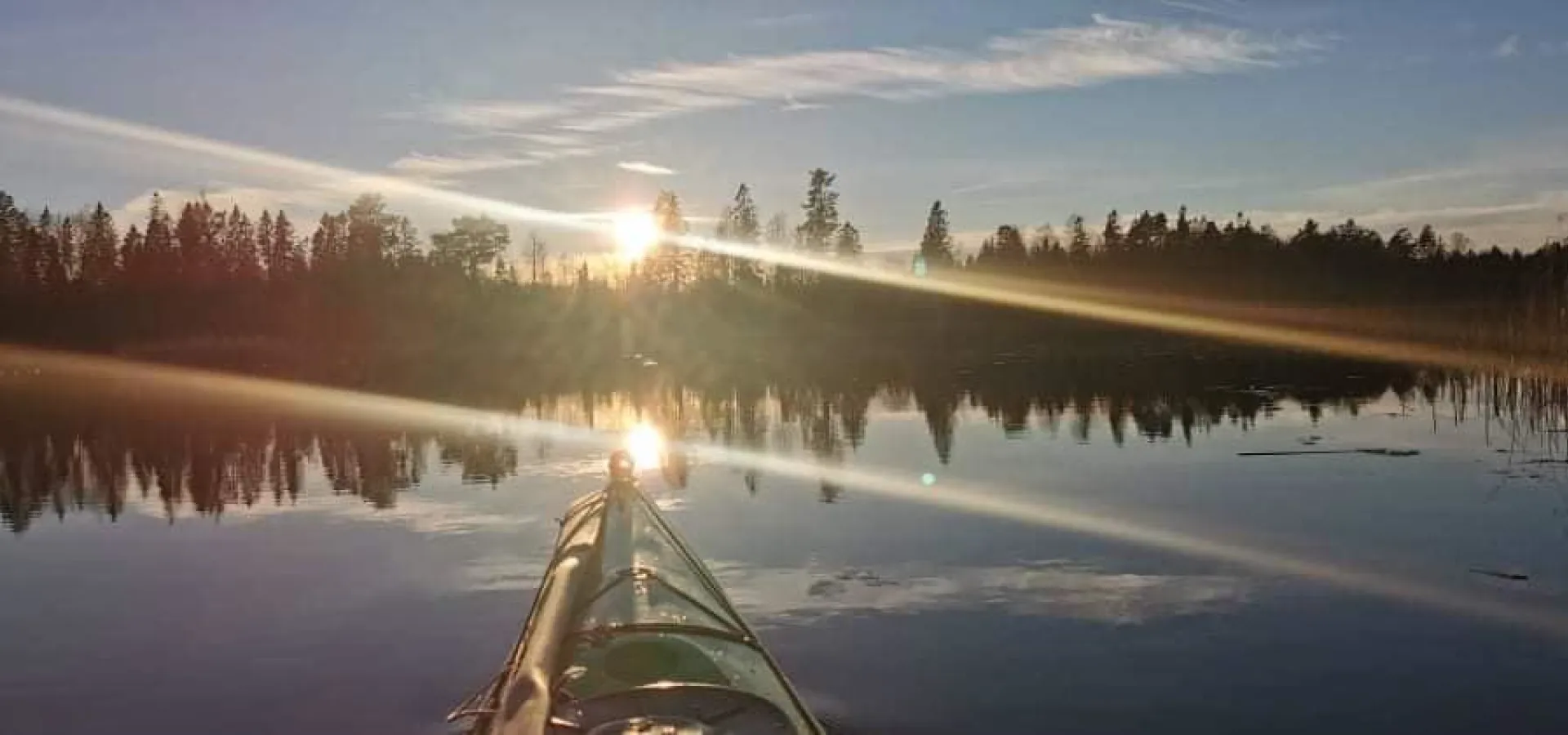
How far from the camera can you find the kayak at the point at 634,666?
6289 millimetres

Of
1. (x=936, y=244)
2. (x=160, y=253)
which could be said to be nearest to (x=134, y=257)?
(x=160, y=253)

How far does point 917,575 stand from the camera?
43.0 feet

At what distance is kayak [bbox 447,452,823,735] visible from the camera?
20.6 feet

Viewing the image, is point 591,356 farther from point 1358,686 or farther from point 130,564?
point 1358,686

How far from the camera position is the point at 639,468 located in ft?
73.6

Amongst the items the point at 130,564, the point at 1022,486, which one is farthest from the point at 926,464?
the point at 130,564

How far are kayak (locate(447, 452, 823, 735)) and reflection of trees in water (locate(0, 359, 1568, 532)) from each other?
935cm

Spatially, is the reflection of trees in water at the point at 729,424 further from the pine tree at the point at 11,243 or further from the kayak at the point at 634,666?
the pine tree at the point at 11,243

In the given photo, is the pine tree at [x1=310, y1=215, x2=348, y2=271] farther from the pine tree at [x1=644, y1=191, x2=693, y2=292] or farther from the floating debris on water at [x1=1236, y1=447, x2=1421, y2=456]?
the floating debris on water at [x1=1236, y1=447, x2=1421, y2=456]

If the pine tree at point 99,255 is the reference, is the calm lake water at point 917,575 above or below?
below

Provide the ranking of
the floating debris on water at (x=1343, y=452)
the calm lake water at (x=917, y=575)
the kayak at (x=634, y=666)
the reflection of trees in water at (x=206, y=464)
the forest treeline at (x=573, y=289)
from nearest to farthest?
the kayak at (x=634, y=666) < the calm lake water at (x=917, y=575) < the floating debris on water at (x=1343, y=452) < the reflection of trees in water at (x=206, y=464) < the forest treeline at (x=573, y=289)

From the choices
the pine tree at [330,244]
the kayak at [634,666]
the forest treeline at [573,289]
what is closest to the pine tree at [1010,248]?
the forest treeline at [573,289]

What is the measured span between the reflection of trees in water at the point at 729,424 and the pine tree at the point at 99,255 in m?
45.1

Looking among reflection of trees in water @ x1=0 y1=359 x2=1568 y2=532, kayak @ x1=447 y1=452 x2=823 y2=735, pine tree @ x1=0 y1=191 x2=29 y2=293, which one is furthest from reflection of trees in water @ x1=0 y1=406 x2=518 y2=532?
pine tree @ x1=0 y1=191 x2=29 y2=293
